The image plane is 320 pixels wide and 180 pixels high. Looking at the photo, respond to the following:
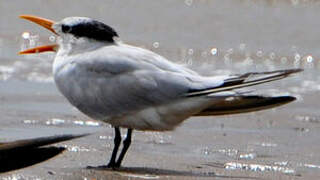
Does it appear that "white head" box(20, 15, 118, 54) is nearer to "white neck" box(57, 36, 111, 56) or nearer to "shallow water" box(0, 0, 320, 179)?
"white neck" box(57, 36, 111, 56)

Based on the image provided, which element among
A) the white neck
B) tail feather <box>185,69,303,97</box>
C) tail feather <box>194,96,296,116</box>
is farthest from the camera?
the white neck

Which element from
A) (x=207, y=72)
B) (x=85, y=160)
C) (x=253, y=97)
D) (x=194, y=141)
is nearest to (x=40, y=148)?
(x=85, y=160)

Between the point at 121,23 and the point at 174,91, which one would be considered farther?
the point at 121,23

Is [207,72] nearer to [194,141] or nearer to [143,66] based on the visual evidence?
[194,141]

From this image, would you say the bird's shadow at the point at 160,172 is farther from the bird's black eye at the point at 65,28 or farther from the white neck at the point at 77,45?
the bird's black eye at the point at 65,28

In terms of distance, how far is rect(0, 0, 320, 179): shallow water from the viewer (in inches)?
232

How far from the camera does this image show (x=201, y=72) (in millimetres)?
10047

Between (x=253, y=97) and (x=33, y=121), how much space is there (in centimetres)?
215

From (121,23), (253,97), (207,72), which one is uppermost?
(121,23)

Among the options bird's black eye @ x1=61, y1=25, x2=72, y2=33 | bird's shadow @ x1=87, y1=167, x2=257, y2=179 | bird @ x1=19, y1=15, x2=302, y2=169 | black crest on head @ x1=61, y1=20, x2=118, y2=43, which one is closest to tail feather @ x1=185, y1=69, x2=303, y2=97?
bird @ x1=19, y1=15, x2=302, y2=169

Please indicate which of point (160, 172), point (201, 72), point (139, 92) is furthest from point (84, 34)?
point (201, 72)

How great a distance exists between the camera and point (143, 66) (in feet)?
18.5

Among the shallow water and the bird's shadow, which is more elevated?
the shallow water

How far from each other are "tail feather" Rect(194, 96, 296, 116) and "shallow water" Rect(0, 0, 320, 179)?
12.9 inches
